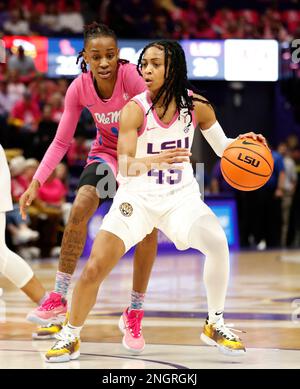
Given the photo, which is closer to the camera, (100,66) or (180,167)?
(180,167)

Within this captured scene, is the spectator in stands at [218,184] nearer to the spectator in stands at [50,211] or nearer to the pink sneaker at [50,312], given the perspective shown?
the spectator in stands at [50,211]

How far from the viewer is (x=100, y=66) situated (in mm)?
5398

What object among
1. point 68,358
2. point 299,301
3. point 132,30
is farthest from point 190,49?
point 68,358

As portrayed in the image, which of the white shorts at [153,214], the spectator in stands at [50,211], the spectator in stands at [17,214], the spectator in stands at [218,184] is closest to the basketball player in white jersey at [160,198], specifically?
the white shorts at [153,214]

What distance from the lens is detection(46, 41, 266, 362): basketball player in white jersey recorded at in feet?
15.5

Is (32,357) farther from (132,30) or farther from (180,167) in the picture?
(132,30)

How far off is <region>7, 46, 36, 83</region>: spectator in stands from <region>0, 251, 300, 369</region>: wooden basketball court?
5.23 m

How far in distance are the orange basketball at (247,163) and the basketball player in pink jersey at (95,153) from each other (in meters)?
0.71

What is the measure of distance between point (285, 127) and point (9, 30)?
6.76 metres

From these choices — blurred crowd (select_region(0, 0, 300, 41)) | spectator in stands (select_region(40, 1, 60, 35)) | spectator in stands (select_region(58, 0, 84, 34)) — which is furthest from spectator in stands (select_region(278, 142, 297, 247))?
spectator in stands (select_region(40, 1, 60, 35))

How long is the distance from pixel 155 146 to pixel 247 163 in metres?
0.51

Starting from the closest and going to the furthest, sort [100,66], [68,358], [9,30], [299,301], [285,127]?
[68,358], [100,66], [299,301], [9,30], [285,127]

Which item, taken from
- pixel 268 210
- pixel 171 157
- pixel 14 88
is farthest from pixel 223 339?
pixel 268 210

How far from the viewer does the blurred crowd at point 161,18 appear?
55.8 ft
